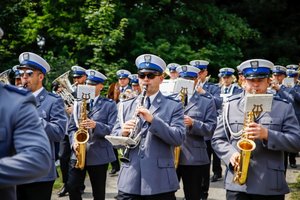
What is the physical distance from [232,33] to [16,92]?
19.8m

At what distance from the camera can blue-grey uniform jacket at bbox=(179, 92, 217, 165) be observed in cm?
714

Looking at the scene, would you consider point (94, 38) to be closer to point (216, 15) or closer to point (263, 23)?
point (216, 15)

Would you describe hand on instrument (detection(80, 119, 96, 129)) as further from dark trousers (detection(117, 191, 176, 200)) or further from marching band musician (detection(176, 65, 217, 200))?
dark trousers (detection(117, 191, 176, 200))

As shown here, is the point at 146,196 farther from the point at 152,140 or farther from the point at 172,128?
the point at 172,128

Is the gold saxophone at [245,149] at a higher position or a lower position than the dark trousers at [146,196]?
higher

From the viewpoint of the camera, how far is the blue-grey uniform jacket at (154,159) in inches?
196

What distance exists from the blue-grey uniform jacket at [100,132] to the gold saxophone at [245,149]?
2716 mm

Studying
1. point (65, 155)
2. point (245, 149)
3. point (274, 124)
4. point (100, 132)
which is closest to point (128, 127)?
point (245, 149)

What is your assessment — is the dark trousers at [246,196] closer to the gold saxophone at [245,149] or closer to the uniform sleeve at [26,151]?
the gold saxophone at [245,149]

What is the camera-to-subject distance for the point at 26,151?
2314 millimetres

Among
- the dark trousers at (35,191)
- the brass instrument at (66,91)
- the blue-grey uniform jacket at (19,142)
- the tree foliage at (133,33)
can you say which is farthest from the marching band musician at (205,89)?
the tree foliage at (133,33)

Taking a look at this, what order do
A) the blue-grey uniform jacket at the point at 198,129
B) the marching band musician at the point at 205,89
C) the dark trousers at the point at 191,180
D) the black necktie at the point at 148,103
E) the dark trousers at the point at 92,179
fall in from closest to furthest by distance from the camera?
1. the black necktie at the point at 148,103
2. the dark trousers at the point at 92,179
3. the dark trousers at the point at 191,180
4. the blue-grey uniform jacket at the point at 198,129
5. the marching band musician at the point at 205,89

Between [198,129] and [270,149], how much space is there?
235 cm

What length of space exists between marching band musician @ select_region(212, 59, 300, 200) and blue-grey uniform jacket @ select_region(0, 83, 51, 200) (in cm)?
261
